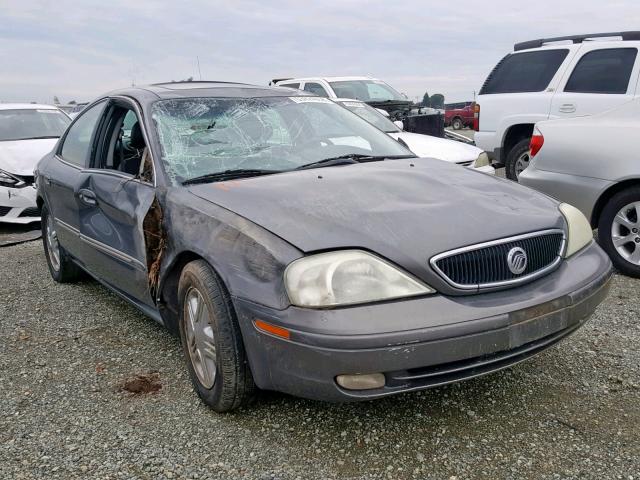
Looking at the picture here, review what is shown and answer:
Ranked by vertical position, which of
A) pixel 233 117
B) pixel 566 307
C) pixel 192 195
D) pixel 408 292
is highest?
pixel 233 117

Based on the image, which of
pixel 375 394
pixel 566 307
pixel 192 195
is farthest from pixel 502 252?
pixel 192 195

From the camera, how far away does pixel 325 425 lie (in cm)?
265

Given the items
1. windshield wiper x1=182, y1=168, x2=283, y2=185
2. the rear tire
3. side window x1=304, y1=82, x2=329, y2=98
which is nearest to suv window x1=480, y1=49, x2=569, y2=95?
side window x1=304, y1=82, x2=329, y2=98

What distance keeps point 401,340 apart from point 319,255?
0.44 metres

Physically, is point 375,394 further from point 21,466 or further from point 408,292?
point 21,466

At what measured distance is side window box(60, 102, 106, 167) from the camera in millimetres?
4137

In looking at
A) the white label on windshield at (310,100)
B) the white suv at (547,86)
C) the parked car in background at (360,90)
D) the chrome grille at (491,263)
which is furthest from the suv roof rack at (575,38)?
the chrome grille at (491,263)

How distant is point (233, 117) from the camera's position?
3426 mm

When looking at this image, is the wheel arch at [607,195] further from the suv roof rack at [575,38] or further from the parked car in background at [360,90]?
the parked car in background at [360,90]

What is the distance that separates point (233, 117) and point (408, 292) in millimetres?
1694

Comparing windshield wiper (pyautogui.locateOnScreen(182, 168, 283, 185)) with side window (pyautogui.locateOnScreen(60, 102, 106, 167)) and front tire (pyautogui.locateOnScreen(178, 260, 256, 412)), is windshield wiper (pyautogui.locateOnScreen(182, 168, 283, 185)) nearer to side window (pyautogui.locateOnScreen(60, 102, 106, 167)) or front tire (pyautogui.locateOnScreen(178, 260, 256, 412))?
front tire (pyautogui.locateOnScreen(178, 260, 256, 412))

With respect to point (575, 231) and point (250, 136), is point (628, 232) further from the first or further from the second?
point (250, 136)

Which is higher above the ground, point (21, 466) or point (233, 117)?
point (233, 117)

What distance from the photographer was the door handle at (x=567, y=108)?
7.47 m
